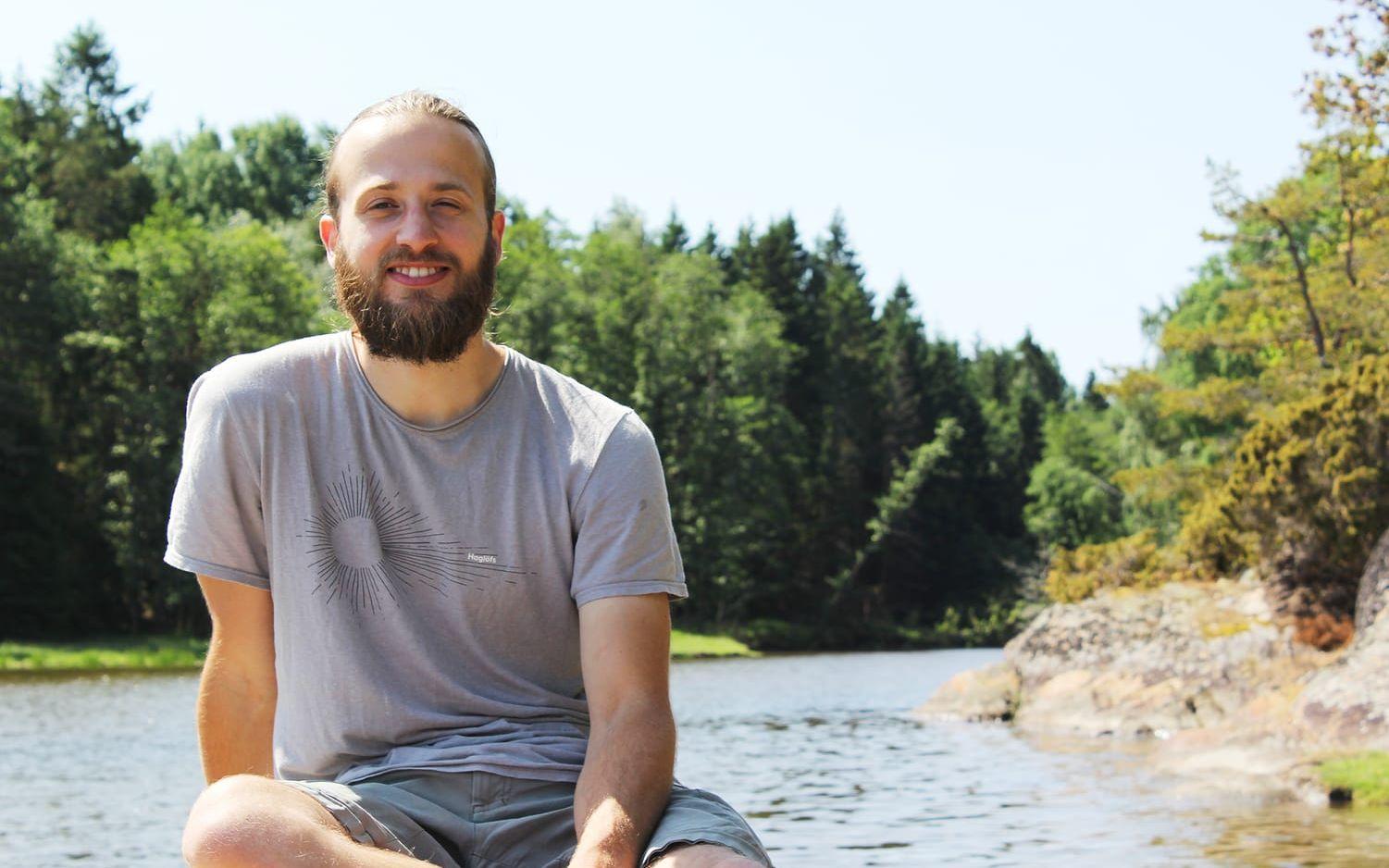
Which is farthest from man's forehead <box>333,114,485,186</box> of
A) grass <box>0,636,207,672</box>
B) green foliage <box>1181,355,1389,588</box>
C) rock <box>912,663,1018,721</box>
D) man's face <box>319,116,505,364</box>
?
grass <box>0,636,207,672</box>

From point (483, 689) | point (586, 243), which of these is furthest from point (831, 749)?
point (586, 243)

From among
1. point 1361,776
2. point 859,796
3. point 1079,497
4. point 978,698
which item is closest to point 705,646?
point 1079,497

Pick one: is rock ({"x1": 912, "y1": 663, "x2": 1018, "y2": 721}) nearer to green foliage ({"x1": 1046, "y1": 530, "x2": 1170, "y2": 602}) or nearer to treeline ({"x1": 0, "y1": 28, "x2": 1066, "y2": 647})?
green foliage ({"x1": 1046, "y1": 530, "x2": 1170, "y2": 602})

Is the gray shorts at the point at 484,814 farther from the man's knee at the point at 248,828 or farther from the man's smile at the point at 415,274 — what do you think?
the man's smile at the point at 415,274

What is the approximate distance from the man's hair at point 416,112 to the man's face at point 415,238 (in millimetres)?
17

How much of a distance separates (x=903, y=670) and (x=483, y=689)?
33023mm

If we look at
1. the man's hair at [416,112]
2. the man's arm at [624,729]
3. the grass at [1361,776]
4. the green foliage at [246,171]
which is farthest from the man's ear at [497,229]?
the green foliage at [246,171]

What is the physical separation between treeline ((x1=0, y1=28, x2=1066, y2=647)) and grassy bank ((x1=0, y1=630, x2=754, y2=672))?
53.0 inches

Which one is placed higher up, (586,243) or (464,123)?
(586,243)

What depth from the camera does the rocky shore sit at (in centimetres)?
1146

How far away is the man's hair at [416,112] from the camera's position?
2.98 metres

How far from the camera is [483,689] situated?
287cm

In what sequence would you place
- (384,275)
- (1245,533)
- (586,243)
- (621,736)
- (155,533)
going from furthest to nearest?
(586,243) → (155,533) → (1245,533) → (384,275) → (621,736)

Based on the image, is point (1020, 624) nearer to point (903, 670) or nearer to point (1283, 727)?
point (903, 670)
